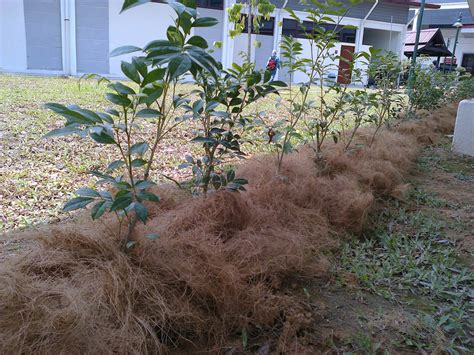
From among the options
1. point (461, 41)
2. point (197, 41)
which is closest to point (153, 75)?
point (197, 41)

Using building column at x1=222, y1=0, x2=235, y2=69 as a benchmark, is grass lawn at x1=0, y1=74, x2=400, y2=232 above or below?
below

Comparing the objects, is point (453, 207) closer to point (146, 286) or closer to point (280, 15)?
point (146, 286)

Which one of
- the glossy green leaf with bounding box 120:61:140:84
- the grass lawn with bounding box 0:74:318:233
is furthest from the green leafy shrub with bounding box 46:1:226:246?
the grass lawn with bounding box 0:74:318:233

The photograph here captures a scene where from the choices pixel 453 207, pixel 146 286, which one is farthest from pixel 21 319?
pixel 453 207

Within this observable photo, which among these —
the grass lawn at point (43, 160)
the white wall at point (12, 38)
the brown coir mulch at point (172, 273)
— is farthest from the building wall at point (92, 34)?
the brown coir mulch at point (172, 273)

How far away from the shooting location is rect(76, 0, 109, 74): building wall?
14492 millimetres

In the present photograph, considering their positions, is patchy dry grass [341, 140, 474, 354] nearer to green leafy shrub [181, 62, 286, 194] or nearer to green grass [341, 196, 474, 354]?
green grass [341, 196, 474, 354]

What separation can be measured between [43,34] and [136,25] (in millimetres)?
2904

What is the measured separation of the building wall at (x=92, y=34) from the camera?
47.5ft

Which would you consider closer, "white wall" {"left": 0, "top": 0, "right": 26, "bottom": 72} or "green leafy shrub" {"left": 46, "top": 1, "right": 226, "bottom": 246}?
"green leafy shrub" {"left": 46, "top": 1, "right": 226, "bottom": 246}

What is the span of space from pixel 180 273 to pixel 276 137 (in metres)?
1.39

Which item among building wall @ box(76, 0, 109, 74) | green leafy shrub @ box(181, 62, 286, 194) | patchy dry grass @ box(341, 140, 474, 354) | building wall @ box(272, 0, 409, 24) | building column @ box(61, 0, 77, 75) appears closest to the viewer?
patchy dry grass @ box(341, 140, 474, 354)

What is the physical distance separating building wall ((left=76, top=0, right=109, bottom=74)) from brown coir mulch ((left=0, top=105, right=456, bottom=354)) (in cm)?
1320

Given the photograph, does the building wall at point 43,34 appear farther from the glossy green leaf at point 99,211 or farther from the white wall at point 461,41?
the white wall at point 461,41
